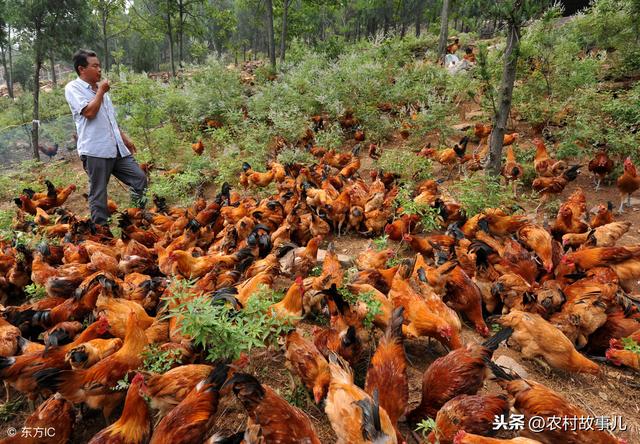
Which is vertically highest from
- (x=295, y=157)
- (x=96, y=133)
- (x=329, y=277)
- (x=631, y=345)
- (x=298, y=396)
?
(x=96, y=133)

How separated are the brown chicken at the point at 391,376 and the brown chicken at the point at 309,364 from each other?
0.35 m

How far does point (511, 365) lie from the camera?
3285 millimetres

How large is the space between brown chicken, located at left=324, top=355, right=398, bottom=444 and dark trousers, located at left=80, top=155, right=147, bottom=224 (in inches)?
217

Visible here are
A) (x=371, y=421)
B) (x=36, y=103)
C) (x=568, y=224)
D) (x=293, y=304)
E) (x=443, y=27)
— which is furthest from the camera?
(x=443, y=27)

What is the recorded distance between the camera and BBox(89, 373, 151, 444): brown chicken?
7.69 ft

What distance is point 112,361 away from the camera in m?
2.78

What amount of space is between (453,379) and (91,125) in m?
6.44

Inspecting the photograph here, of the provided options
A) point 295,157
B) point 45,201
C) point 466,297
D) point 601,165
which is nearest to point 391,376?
point 466,297

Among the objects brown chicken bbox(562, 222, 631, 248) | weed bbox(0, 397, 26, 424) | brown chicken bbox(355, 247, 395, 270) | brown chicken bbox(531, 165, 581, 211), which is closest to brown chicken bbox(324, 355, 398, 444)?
brown chicken bbox(355, 247, 395, 270)

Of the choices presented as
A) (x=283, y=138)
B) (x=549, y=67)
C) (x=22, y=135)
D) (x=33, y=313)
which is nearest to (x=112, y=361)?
(x=33, y=313)

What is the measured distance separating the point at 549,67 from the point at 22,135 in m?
18.9

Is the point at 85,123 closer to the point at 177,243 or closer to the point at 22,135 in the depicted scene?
the point at 177,243

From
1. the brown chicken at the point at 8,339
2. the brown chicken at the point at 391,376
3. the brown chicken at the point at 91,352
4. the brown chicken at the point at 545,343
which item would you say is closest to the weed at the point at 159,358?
the brown chicken at the point at 91,352

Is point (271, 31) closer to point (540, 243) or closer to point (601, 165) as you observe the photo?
point (601, 165)
